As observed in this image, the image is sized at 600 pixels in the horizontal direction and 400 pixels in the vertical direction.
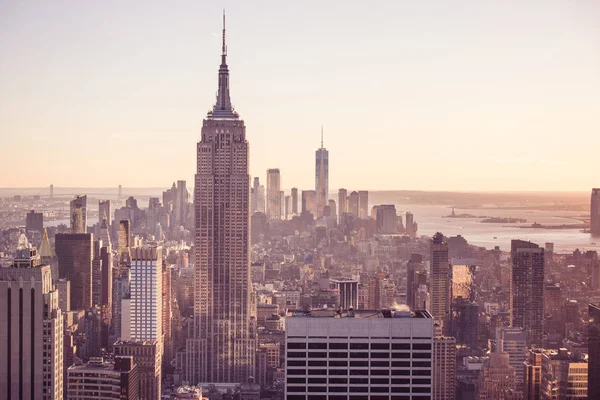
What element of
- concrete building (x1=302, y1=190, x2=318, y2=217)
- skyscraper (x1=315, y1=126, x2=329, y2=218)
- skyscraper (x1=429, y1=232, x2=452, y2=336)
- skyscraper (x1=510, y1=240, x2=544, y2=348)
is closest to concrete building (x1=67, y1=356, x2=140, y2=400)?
skyscraper (x1=315, y1=126, x2=329, y2=218)

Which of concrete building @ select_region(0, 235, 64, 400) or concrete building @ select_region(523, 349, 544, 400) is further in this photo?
concrete building @ select_region(523, 349, 544, 400)

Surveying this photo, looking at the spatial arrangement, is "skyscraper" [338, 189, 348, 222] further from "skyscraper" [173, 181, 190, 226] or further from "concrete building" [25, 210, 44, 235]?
"concrete building" [25, 210, 44, 235]

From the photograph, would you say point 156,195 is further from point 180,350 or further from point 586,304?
point 586,304

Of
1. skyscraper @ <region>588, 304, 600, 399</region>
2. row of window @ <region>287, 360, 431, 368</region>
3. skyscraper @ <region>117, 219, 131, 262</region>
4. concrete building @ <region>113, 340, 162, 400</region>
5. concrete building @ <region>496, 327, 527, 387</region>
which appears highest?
skyscraper @ <region>117, 219, 131, 262</region>

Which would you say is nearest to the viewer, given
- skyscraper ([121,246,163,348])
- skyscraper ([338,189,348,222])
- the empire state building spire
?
the empire state building spire

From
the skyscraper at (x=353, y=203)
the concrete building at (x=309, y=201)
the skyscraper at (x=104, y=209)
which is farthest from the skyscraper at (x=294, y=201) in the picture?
the skyscraper at (x=104, y=209)

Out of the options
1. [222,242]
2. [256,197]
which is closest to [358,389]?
[256,197]

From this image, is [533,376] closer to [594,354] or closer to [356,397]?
[594,354]
